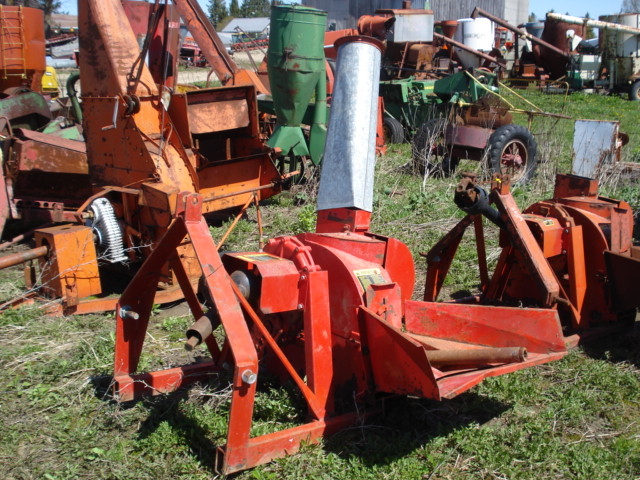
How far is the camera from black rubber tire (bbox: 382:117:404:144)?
1248 cm

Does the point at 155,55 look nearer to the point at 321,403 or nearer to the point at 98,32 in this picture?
the point at 98,32

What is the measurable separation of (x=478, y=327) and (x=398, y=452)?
2.88ft

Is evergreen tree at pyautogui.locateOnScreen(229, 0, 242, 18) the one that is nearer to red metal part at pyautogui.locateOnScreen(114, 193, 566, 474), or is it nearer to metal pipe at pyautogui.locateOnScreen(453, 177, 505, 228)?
metal pipe at pyautogui.locateOnScreen(453, 177, 505, 228)

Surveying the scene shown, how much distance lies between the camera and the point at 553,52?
24.3 meters

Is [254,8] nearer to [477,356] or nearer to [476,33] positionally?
[476,33]

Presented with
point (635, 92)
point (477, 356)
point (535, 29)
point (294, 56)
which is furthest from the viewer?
point (535, 29)

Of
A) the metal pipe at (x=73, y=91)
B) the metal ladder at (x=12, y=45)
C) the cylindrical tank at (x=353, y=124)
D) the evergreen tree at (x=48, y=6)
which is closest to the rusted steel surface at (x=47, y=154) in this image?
the metal pipe at (x=73, y=91)

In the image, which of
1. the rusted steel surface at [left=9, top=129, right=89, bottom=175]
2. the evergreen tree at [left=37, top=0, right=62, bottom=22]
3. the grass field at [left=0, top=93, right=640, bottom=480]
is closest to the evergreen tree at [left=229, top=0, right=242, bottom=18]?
the evergreen tree at [left=37, top=0, right=62, bottom=22]

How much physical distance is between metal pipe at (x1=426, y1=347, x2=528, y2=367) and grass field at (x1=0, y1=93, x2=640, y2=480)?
0.49 meters

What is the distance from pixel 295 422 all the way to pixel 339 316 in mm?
633

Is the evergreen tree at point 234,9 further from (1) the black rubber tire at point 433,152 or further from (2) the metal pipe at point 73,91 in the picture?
(1) the black rubber tire at point 433,152

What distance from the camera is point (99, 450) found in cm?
351

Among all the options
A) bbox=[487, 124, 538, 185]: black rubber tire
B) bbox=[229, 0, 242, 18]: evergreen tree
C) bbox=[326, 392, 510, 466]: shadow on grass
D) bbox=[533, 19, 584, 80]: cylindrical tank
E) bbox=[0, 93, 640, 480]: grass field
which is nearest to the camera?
bbox=[0, 93, 640, 480]: grass field

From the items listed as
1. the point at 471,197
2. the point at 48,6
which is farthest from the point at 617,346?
the point at 48,6
